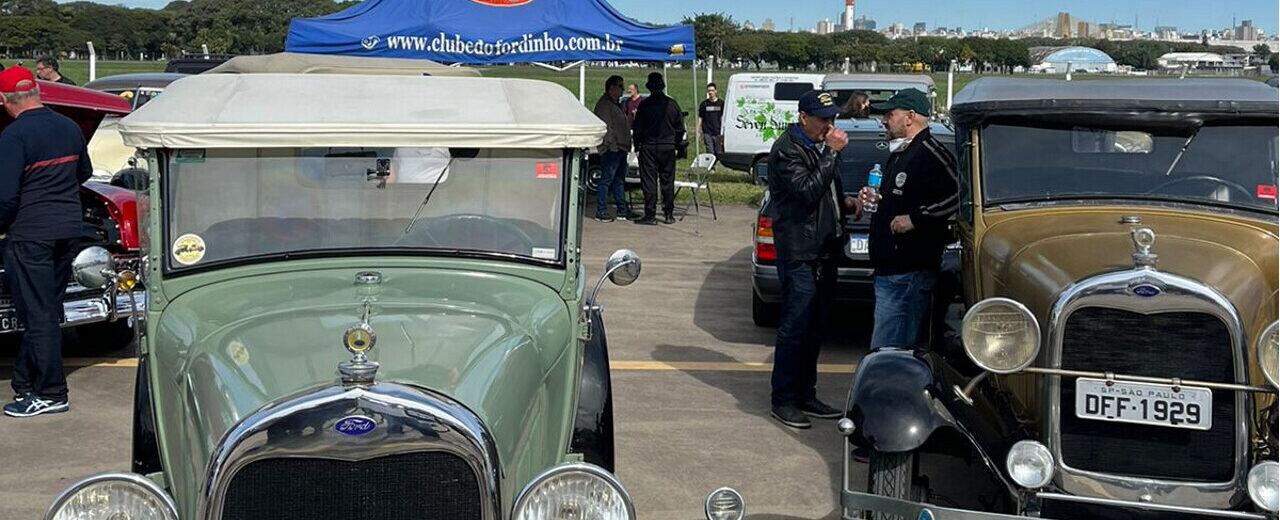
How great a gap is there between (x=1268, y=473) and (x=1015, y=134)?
2.01 metres

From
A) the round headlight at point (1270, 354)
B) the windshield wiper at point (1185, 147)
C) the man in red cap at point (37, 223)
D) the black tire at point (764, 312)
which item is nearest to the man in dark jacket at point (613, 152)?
the black tire at point (764, 312)

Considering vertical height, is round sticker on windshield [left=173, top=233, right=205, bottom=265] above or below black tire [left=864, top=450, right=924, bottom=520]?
above

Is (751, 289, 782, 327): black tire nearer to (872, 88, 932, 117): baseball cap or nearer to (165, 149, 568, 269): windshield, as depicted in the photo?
(872, 88, 932, 117): baseball cap

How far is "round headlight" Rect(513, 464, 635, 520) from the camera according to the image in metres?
3.55

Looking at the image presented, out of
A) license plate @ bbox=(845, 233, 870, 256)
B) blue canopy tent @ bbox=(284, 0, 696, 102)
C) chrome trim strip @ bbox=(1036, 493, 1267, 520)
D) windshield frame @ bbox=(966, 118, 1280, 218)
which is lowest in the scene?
chrome trim strip @ bbox=(1036, 493, 1267, 520)

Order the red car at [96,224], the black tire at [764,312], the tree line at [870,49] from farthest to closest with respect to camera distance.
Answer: the tree line at [870,49] < the black tire at [764,312] < the red car at [96,224]

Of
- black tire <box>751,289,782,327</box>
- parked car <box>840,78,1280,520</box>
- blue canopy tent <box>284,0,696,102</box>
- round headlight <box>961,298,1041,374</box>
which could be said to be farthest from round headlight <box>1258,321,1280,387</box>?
blue canopy tent <box>284,0,696,102</box>

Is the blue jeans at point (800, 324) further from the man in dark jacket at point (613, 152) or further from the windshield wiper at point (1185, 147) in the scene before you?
the man in dark jacket at point (613, 152)

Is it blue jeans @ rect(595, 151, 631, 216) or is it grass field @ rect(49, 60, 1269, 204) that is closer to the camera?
blue jeans @ rect(595, 151, 631, 216)

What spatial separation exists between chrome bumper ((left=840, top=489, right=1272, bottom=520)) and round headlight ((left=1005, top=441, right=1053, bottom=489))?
0.12m

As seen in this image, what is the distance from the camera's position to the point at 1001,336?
16.0ft

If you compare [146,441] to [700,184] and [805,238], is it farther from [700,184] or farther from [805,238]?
[700,184]

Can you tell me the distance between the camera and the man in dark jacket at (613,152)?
53.4 feet

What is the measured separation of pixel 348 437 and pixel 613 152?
42.7ft
